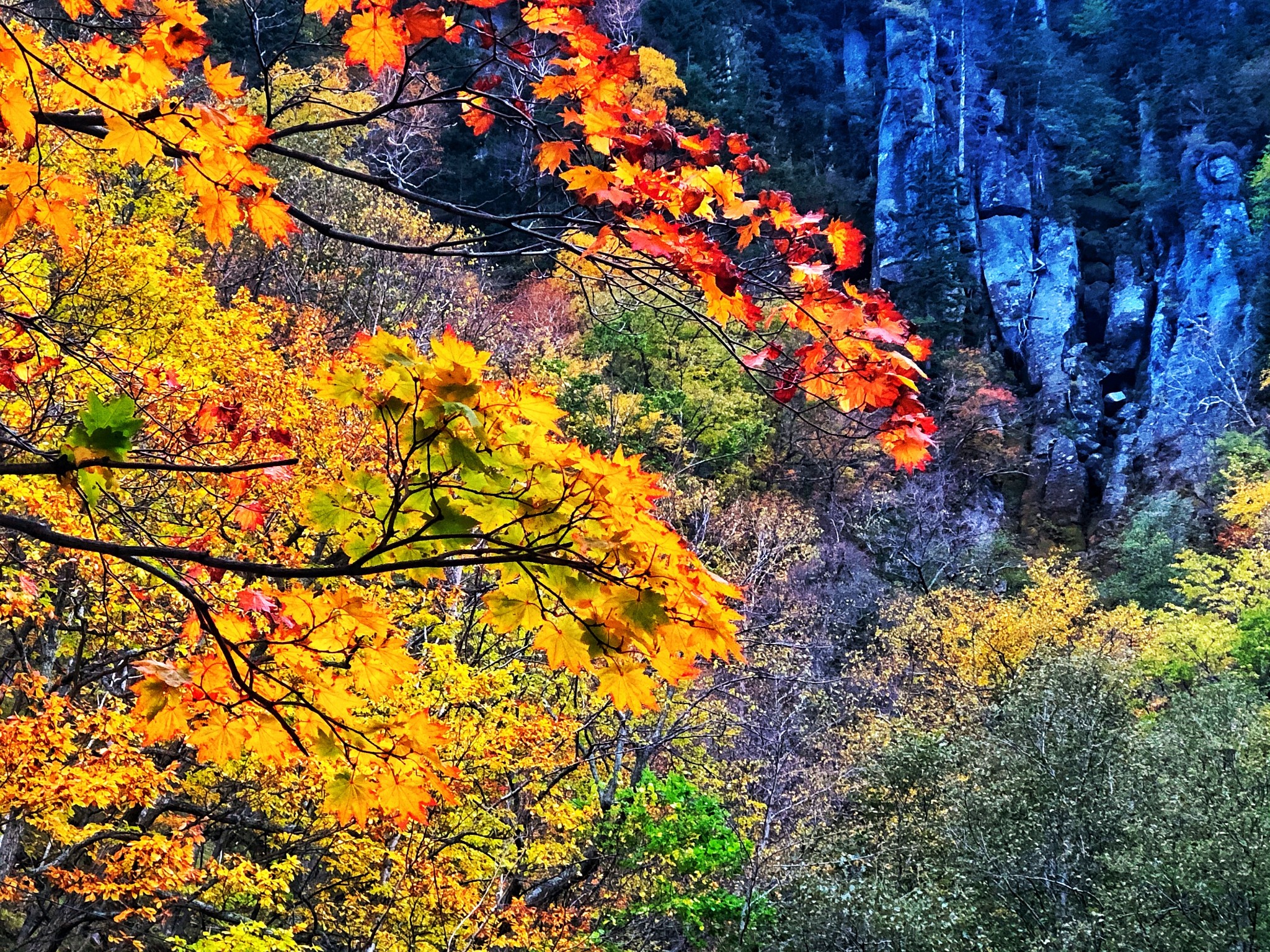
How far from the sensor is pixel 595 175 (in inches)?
64.6

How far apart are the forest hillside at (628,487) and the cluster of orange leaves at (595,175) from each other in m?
0.01

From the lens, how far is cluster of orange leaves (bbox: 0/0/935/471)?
4.91 feet

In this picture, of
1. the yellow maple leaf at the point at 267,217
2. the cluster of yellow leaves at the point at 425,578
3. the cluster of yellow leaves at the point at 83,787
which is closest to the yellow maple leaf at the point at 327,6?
the yellow maple leaf at the point at 267,217

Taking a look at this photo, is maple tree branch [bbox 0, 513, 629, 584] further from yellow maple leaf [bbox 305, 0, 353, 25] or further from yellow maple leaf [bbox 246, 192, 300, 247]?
yellow maple leaf [bbox 305, 0, 353, 25]

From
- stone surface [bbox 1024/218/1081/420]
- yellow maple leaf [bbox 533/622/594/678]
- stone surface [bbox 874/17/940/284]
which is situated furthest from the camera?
stone surface [bbox 874/17/940/284]

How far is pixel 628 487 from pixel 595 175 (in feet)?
2.25

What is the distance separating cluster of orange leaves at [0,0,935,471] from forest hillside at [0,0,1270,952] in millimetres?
12

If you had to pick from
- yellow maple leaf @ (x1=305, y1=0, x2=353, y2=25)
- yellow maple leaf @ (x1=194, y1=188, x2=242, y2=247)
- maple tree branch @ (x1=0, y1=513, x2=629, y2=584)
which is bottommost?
maple tree branch @ (x1=0, y1=513, x2=629, y2=584)

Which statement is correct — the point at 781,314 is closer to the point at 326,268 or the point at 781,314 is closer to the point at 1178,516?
the point at 326,268

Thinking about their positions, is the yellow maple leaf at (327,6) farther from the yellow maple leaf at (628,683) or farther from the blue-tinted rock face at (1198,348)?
the blue-tinted rock face at (1198,348)

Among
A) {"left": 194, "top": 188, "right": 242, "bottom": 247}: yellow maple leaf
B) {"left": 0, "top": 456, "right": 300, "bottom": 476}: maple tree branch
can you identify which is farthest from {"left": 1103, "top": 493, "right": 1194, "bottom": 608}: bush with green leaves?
{"left": 0, "top": 456, "right": 300, "bottom": 476}: maple tree branch

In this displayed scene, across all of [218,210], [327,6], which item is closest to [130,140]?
[218,210]

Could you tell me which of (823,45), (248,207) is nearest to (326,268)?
(248,207)

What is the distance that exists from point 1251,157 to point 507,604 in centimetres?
3467
